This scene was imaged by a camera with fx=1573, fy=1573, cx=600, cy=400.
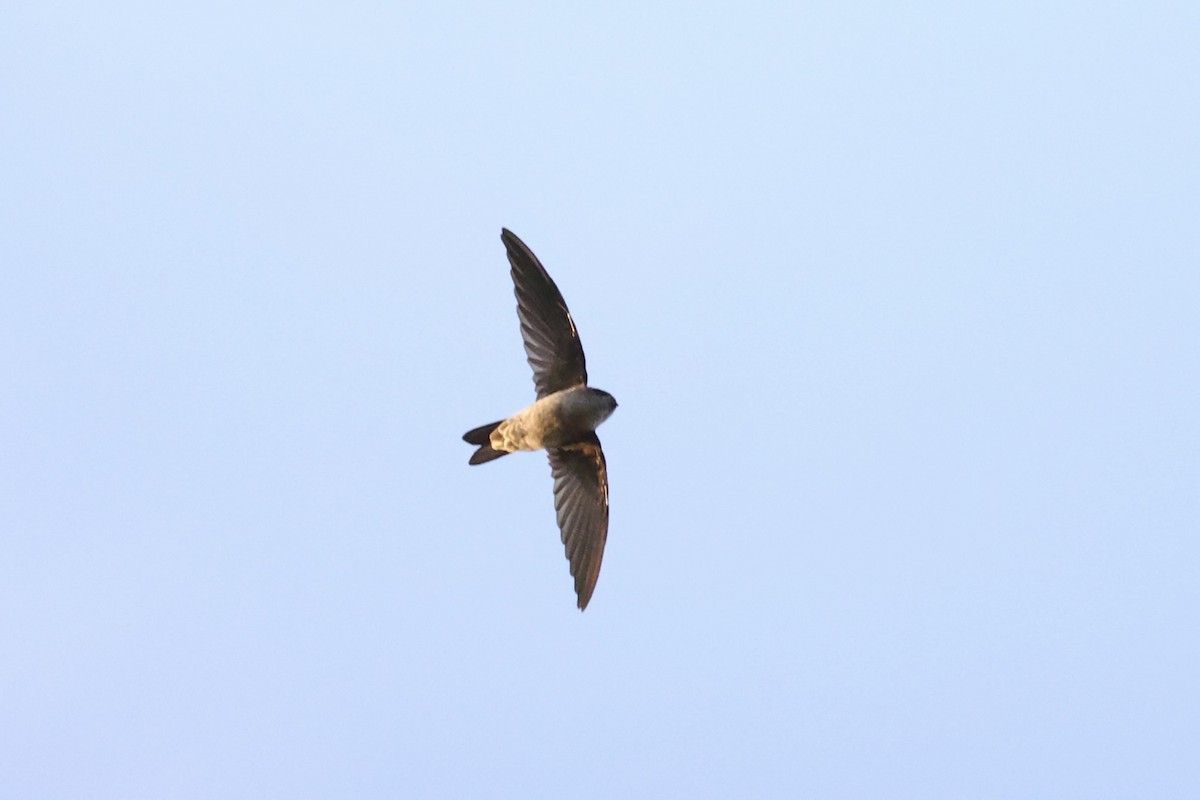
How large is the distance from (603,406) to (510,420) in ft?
1.73

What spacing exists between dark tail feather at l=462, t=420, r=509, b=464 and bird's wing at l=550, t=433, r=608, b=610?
0.37 metres

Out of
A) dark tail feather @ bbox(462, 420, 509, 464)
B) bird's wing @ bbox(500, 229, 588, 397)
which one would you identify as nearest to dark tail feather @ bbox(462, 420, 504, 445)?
dark tail feather @ bbox(462, 420, 509, 464)

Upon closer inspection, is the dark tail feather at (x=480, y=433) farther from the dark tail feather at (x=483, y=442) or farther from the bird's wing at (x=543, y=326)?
the bird's wing at (x=543, y=326)

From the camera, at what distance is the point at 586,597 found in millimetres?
9008

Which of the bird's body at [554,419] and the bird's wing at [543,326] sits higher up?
the bird's wing at [543,326]

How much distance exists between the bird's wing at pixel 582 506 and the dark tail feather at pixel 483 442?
0.37m

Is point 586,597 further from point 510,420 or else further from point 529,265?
point 529,265

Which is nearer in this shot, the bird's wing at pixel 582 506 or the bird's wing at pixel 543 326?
the bird's wing at pixel 543 326

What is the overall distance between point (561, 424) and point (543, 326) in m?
0.59

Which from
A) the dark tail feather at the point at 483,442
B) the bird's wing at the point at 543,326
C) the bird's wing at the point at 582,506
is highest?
the bird's wing at the point at 543,326

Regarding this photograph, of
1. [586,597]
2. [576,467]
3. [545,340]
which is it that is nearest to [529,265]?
[545,340]

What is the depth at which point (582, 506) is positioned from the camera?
29.9 ft

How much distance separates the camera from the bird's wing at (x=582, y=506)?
9047mm

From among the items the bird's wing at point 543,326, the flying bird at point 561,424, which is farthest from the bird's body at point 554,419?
the bird's wing at point 543,326
